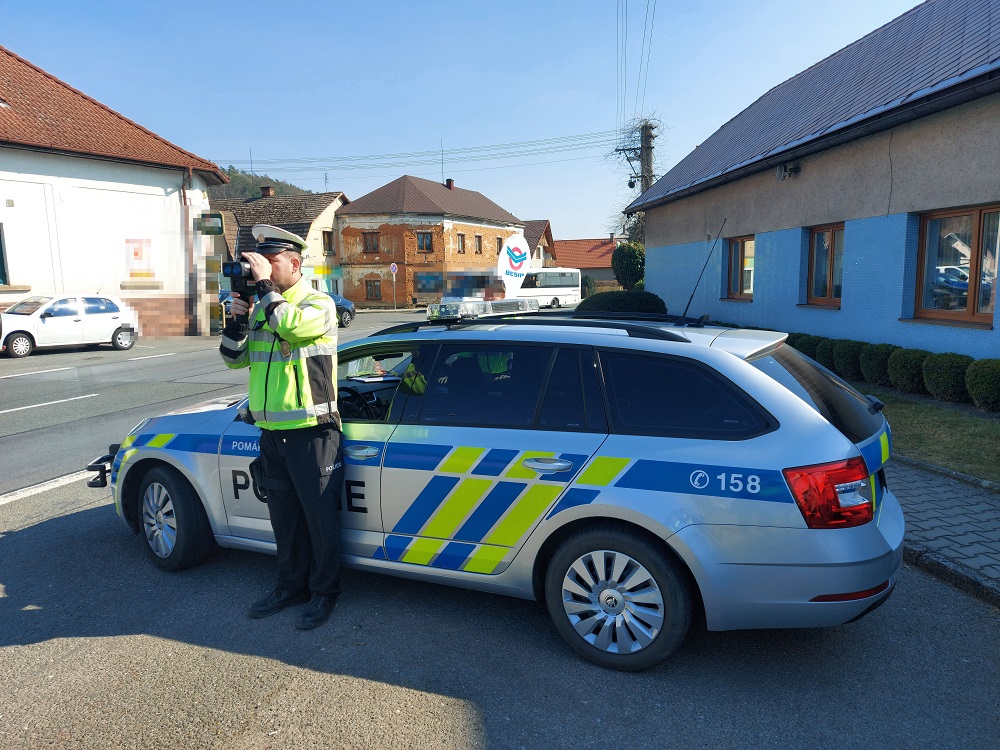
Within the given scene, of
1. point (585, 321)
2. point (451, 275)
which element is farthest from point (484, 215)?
point (585, 321)

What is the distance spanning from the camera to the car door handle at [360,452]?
3.73 meters

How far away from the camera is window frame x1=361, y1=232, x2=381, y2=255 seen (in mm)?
47312

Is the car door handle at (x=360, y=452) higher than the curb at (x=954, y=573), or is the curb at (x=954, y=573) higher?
the car door handle at (x=360, y=452)

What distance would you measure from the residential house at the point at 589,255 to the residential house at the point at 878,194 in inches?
2118

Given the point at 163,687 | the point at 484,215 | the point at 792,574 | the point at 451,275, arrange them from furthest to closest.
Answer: the point at 484,215
the point at 451,275
the point at 163,687
the point at 792,574

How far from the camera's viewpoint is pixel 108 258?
272cm

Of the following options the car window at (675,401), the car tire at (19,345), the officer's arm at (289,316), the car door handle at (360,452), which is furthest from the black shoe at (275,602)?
the car tire at (19,345)

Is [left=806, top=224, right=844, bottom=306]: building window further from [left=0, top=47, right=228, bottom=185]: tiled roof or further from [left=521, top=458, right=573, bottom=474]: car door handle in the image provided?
[left=0, top=47, right=228, bottom=185]: tiled roof

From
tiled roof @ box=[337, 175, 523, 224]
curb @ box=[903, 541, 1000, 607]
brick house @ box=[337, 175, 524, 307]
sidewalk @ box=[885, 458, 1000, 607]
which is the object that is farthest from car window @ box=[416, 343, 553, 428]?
tiled roof @ box=[337, 175, 523, 224]

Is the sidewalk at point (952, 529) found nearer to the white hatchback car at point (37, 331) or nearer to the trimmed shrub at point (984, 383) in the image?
the trimmed shrub at point (984, 383)

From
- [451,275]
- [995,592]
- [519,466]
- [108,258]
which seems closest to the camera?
[108,258]

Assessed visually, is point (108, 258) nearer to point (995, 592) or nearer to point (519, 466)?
point (519, 466)

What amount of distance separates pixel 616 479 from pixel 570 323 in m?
1.06

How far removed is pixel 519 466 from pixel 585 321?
1104 millimetres
